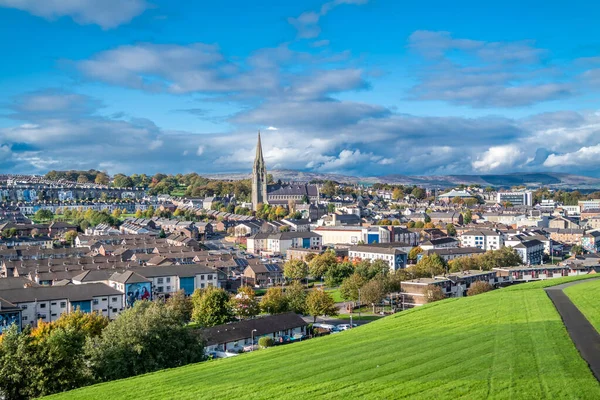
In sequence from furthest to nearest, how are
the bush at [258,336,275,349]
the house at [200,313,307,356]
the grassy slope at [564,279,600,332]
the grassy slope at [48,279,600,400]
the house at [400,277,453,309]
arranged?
the house at [400,277,453,309] → the bush at [258,336,275,349] → the house at [200,313,307,356] → the grassy slope at [564,279,600,332] → the grassy slope at [48,279,600,400]

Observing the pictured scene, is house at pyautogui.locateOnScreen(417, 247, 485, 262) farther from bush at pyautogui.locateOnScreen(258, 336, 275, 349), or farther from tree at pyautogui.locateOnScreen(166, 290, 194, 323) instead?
bush at pyautogui.locateOnScreen(258, 336, 275, 349)

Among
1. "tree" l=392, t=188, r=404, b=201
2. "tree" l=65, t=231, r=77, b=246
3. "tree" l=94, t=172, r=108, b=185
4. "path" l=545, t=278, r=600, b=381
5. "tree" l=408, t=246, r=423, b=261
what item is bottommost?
"tree" l=408, t=246, r=423, b=261

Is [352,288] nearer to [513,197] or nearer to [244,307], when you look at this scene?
[244,307]

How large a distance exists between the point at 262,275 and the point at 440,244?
27915mm

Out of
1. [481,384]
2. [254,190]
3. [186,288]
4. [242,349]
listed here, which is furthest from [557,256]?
[254,190]

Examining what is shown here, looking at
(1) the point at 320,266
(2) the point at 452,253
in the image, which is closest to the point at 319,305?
(1) the point at 320,266

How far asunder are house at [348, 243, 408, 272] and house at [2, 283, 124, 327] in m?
28.9

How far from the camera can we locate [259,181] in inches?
5276

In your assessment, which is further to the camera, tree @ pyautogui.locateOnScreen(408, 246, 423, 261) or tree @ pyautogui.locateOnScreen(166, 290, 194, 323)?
tree @ pyautogui.locateOnScreen(408, 246, 423, 261)

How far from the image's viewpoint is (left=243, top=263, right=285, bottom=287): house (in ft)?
173

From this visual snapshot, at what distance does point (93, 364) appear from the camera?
20.3m

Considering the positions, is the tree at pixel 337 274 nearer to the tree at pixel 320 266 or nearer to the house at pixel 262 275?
the tree at pixel 320 266

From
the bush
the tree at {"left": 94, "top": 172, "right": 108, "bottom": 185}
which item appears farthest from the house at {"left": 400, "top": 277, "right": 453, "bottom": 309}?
the tree at {"left": 94, "top": 172, "right": 108, "bottom": 185}

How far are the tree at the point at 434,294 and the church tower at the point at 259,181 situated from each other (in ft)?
308
